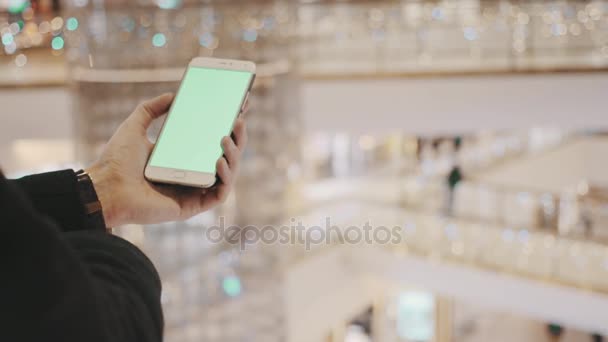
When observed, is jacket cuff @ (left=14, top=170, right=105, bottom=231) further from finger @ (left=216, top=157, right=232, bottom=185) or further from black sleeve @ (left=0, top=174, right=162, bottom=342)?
black sleeve @ (left=0, top=174, right=162, bottom=342)

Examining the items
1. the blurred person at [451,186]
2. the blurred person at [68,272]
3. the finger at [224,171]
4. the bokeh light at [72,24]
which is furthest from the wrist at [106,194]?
the blurred person at [451,186]

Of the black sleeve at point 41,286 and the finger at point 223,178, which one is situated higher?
the black sleeve at point 41,286

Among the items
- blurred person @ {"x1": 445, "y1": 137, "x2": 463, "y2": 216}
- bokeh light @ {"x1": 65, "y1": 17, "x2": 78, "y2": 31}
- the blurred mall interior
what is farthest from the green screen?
blurred person @ {"x1": 445, "y1": 137, "x2": 463, "y2": 216}

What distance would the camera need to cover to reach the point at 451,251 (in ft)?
22.7

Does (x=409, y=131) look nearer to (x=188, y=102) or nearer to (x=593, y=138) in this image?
(x=188, y=102)

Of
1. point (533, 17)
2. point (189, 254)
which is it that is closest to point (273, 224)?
point (189, 254)

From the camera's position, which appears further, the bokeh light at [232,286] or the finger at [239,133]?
the bokeh light at [232,286]

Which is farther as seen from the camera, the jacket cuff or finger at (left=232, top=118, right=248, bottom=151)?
finger at (left=232, top=118, right=248, bottom=151)

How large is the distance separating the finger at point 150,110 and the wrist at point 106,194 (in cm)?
13

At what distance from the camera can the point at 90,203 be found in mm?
768

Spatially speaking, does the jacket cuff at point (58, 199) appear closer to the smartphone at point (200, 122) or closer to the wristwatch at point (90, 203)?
the wristwatch at point (90, 203)

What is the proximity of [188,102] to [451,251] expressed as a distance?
620cm

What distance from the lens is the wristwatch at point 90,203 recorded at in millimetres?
752

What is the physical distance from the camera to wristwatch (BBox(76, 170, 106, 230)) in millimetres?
752
